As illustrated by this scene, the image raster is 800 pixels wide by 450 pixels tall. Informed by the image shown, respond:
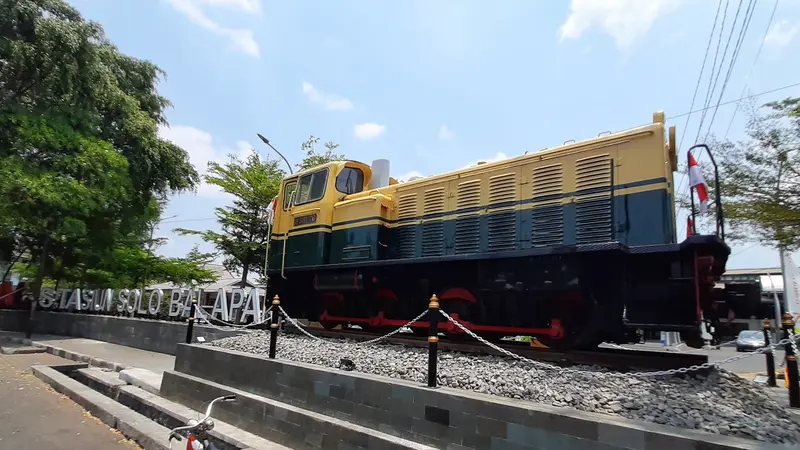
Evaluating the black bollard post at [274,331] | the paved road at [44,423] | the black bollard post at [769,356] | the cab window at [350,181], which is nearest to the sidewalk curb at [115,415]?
the paved road at [44,423]

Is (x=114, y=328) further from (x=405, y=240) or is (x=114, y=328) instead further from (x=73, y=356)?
(x=405, y=240)

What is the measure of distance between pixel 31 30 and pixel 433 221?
48.3 feet

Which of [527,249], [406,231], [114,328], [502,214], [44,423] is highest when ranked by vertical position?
[502,214]

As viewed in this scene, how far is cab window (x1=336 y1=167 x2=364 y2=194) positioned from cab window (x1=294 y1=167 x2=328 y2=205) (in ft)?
0.96

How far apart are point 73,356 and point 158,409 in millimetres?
7316

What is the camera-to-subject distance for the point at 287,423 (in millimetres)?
6094

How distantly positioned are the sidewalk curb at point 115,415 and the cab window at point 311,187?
4.69 meters

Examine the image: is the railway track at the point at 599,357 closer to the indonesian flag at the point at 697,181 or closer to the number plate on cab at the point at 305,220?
the indonesian flag at the point at 697,181

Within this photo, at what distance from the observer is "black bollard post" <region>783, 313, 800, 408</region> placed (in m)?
4.43

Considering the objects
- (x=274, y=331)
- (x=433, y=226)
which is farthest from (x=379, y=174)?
(x=274, y=331)

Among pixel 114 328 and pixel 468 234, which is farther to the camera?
pixel 114 328

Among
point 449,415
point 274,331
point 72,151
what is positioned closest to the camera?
point 449,415

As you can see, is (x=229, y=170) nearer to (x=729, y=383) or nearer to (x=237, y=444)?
(x=237, y=444)

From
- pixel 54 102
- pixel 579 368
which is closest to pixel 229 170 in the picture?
pixel 54 102
